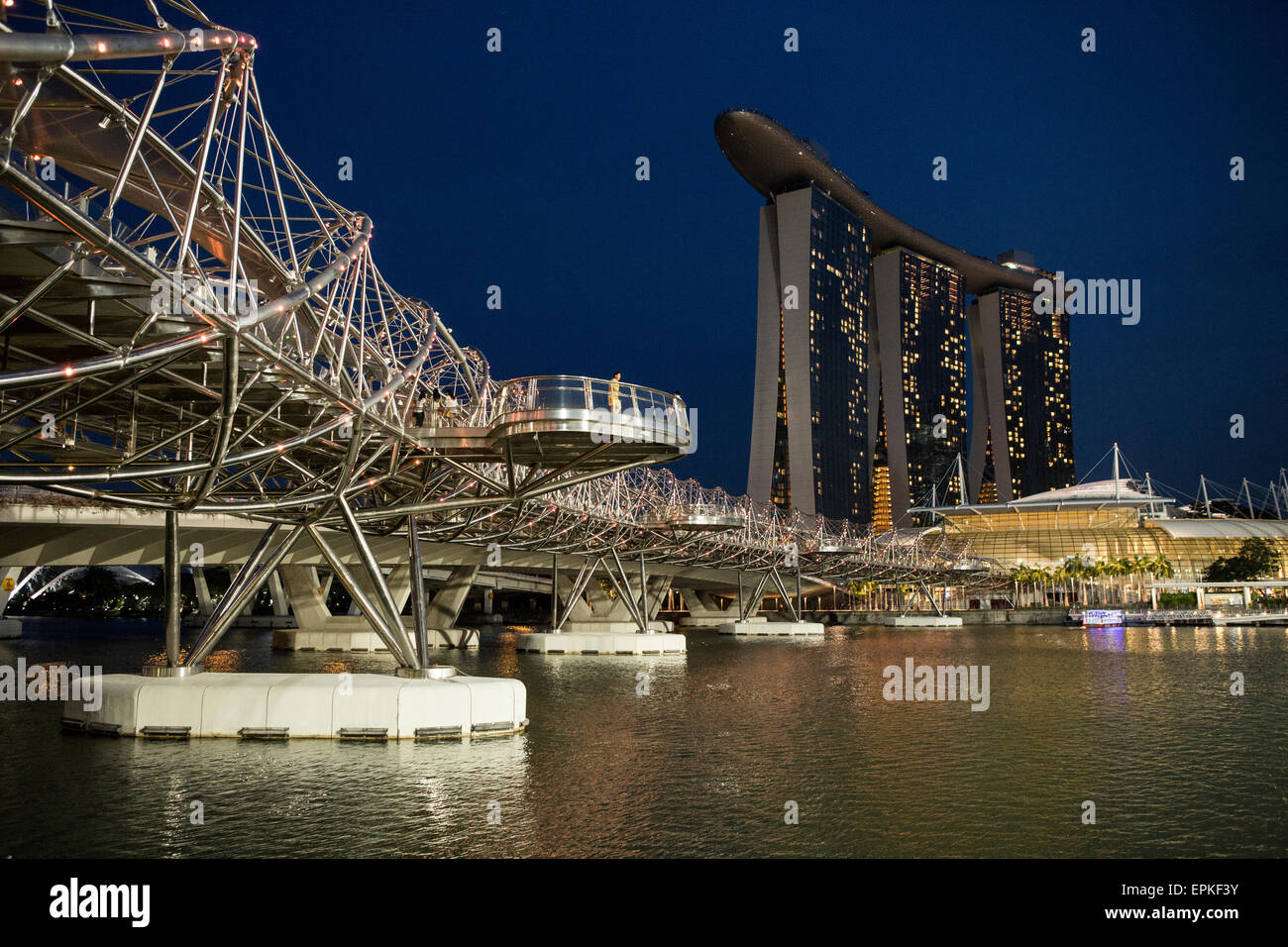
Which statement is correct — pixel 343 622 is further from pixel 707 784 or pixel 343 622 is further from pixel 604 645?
pixel 707 784

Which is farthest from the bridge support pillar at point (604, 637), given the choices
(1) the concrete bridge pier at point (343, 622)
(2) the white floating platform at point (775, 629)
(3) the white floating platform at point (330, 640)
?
(2) the white floating platform at point (775, 629)

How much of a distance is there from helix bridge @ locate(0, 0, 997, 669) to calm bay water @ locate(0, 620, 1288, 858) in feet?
17.9

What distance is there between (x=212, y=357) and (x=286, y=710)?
8.45 metres

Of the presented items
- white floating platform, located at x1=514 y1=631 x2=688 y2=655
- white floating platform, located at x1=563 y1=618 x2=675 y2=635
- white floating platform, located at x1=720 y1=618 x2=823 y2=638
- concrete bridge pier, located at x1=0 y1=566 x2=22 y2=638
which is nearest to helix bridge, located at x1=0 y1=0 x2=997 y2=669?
white floating platform, located at x1=514 y1=631 x2=688 y2=655

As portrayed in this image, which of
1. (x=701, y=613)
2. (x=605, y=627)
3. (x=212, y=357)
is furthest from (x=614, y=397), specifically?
(x=701, y=613)

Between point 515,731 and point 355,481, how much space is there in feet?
31.2

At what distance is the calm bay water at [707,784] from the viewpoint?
46.2 ft

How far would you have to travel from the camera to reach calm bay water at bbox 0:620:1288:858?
14.1 metres

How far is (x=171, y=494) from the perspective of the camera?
24.5m

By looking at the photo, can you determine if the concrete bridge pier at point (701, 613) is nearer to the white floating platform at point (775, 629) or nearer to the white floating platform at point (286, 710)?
the white floating platform at point (775, 629)

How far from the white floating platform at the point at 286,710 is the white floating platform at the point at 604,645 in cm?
3798

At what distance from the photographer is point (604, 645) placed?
60969mm

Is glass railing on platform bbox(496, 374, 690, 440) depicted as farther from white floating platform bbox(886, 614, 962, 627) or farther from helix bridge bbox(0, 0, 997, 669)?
white floating platform bbox(886, 614, 962, 627)
